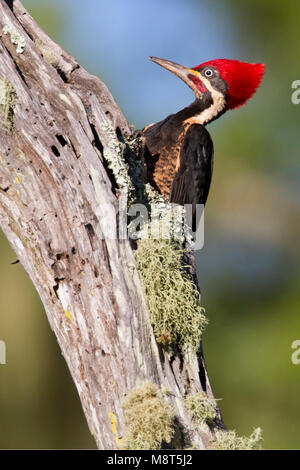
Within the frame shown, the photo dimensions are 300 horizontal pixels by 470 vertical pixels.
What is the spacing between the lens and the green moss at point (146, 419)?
6.98ft

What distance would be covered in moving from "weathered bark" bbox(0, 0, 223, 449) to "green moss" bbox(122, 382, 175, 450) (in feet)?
0.15

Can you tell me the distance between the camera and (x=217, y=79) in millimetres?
4492

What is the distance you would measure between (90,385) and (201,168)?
2.36 metres

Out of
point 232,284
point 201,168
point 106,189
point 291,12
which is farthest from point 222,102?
point 291,12

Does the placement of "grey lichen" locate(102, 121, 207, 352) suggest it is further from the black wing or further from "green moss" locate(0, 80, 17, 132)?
the black wing

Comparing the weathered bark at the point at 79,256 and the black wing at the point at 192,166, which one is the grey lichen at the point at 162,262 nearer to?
the weathered bark at the point at 79,256

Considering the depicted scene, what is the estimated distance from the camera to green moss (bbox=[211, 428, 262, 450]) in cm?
229

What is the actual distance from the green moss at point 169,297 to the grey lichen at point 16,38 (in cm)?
105

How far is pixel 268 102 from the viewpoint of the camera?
774 cm
